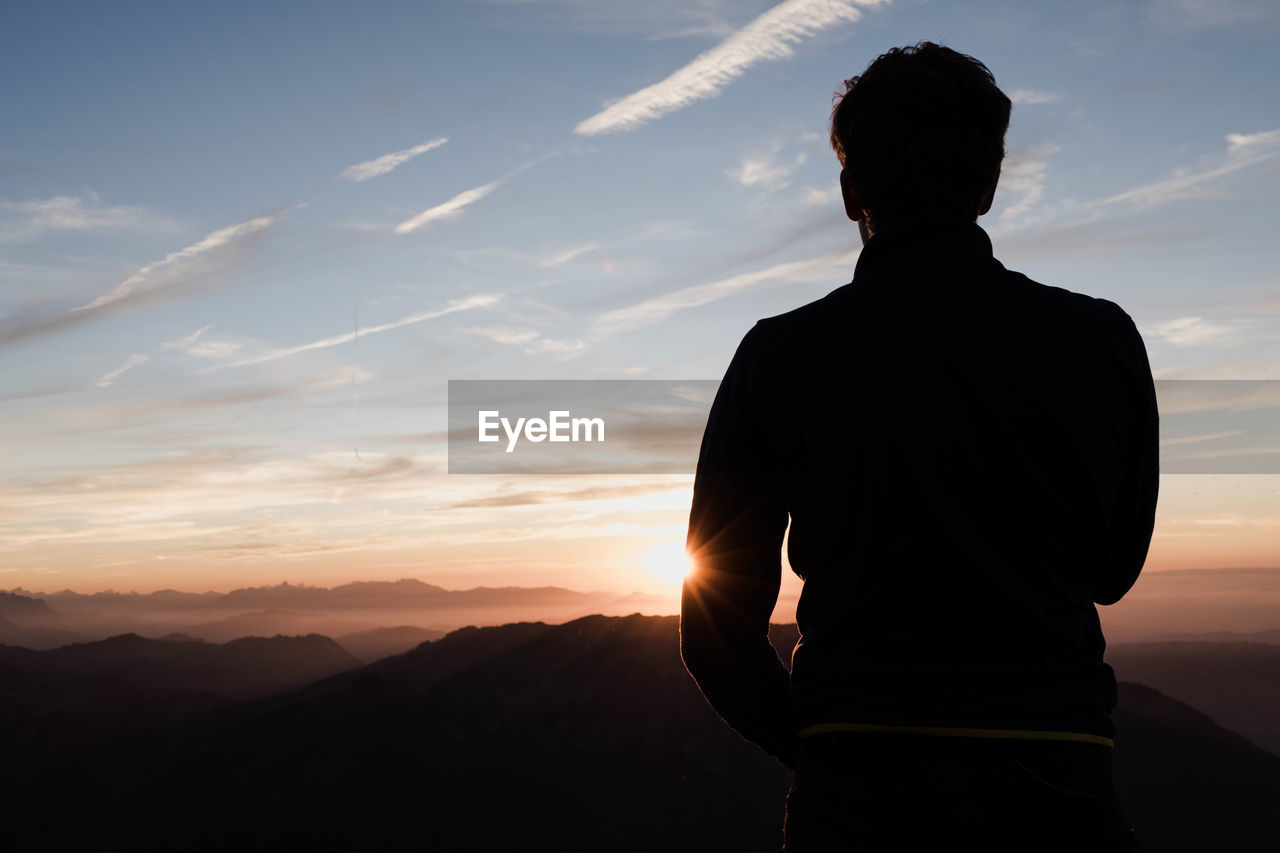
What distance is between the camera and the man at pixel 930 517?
1839mm

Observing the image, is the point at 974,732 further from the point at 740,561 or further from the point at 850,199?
the point at 850,199

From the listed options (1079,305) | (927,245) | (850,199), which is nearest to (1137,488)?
(1079,305)

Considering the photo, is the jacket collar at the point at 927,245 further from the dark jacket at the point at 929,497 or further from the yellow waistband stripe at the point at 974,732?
the yellow waistband stripe at the point at 974,732

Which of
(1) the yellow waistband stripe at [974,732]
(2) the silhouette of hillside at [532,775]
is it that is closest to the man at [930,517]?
(1) the yellow waistband stripe at [974,732]

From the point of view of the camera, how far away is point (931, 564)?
1885mm

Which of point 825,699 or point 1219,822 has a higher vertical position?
point 825,699

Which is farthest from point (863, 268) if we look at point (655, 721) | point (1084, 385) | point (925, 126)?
point (655, 721)

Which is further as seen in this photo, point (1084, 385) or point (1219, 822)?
point (1219, 822)

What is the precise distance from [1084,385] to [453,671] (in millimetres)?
94887

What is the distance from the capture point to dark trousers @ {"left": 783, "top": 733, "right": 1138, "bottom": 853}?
70.8 inches

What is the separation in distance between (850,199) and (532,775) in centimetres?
7753

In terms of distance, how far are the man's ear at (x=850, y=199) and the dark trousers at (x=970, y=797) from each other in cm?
133

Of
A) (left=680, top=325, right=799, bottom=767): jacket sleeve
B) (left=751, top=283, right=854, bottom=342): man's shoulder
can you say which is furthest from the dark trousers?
(left=751, top=283, right=854, bottom=342): man's shoulder

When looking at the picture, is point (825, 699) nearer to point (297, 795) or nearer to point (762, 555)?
point (762, 555)
